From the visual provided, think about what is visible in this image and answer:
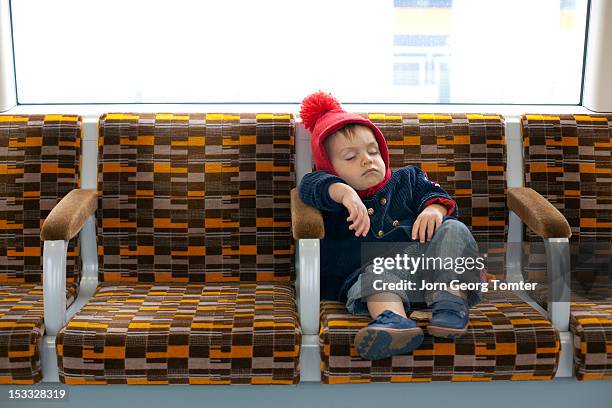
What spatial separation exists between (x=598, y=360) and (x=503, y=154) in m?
0.83

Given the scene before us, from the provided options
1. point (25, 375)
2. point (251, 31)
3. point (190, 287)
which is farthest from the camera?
point (251, 31)

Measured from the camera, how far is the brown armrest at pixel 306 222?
218 cm

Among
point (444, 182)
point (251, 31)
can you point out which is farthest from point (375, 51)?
point (444, 182)

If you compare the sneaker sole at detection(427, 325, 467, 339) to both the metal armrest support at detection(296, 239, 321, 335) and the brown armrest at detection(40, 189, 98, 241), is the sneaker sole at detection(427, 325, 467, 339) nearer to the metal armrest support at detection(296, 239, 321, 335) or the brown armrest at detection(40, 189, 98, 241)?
the metal armrest support at detection(296, 239, 321, 335)

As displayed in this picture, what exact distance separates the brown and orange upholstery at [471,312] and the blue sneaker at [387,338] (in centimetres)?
4

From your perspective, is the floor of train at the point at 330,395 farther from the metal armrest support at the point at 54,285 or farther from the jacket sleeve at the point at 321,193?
the jacket sleeve at the point at 321,193

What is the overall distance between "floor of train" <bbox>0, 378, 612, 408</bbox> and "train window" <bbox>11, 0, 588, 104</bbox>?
1.34 meters

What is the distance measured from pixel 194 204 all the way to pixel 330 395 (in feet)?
2.65

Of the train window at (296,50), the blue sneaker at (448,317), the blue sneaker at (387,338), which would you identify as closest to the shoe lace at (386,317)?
the blue sneaker at (387,338)

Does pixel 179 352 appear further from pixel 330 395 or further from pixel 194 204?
pixel 194 204

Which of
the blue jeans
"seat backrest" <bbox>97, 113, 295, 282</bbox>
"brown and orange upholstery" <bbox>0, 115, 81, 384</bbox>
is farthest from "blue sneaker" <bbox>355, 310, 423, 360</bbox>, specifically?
"brown and orange upholstery" <bbox>0, 115, 81, 384</bbox>

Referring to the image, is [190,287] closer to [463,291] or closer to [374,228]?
[374,228]

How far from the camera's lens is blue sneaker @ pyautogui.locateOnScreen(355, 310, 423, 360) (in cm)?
203

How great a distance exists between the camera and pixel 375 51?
3189 millimetres
